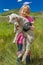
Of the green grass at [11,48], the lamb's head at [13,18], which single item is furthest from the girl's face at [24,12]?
the green grass at [11,48]

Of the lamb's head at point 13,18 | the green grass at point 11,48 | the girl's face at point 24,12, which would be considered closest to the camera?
the lamb's head at point 13,18

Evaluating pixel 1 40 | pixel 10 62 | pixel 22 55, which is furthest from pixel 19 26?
pixel 1 40

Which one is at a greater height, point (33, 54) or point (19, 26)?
point (19, 26)

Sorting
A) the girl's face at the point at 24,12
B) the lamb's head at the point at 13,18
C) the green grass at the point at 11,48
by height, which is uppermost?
the girl's face at the point at 24,12

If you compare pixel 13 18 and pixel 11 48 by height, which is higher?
pixel 13 18

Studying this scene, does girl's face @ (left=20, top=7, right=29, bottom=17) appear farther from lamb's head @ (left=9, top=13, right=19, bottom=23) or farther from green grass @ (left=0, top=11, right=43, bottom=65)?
green grass @ (left=0, top=11, right=43, bottom=65)

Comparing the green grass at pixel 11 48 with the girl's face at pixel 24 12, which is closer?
the girl's face at pixel 24 12

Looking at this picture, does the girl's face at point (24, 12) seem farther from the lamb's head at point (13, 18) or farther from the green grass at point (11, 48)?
the green grass at point (11, 48)

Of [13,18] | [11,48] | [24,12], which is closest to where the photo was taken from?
[13,18]

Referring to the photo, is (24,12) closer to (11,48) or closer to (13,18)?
(13,18)

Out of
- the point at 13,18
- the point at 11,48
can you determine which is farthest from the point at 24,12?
the point at 11,48

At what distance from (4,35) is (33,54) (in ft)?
2.12

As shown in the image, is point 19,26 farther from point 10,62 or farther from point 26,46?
point 10,62

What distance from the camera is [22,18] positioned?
3115 mm
